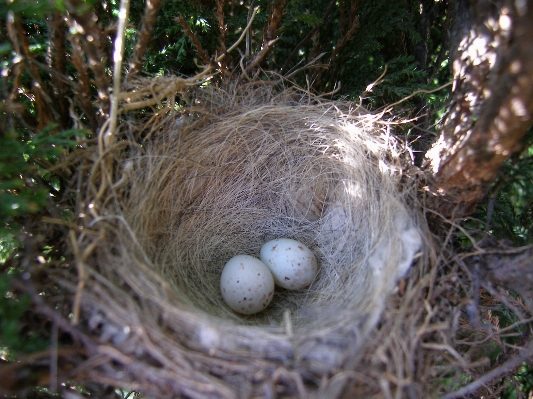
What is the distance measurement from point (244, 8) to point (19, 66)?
3.80ft

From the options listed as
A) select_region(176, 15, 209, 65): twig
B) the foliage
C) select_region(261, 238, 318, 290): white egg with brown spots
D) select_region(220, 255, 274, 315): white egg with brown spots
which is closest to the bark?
select_region(261, 238, 318, 290): white egg with brown spots

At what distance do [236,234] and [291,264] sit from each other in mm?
370

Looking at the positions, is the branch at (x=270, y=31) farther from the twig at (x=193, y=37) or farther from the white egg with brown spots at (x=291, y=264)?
the white egg with brown spots at (x=291, y=264)

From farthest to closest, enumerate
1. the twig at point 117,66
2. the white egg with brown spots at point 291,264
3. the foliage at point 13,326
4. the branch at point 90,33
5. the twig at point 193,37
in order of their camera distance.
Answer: the white egg with brown spots at point 291,264 → the twig at point 193,37 → the twig at point 117,66 → the branch at point 90,33 → the foliage at point 13,326

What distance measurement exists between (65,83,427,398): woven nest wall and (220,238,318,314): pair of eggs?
0.26 ft

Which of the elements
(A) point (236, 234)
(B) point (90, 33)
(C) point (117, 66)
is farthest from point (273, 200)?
(B) point (90, 33)

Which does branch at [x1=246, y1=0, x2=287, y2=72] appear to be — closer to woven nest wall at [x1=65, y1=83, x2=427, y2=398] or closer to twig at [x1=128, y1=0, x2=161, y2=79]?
woven nest wall at [x1=65, y1=83, x2=427, y2=398]

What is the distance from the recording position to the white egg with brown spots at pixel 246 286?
157 centimetres

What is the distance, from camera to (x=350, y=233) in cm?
173

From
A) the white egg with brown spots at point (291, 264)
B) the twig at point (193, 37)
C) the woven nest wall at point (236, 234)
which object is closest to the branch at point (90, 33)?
the woven nest wall at point (236, 234)

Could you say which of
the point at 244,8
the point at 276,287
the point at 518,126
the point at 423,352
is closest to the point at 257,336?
the point at 423,352

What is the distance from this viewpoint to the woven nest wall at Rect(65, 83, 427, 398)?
3.54ft

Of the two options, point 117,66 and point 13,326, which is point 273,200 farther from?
point 13,326

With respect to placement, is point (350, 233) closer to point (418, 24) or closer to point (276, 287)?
point (276, 287)
